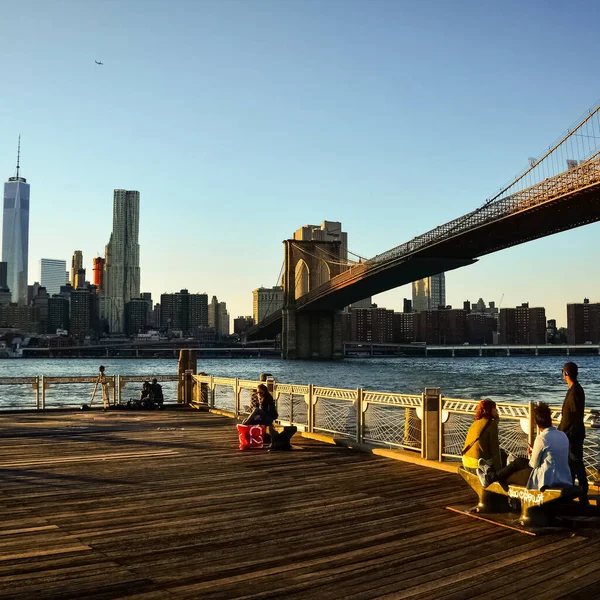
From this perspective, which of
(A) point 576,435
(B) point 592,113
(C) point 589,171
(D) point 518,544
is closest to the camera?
(D) point 518,544

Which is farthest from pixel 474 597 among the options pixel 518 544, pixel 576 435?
pixel 576 435

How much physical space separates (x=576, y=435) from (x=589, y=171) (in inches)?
1777

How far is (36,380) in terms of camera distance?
19.4 m

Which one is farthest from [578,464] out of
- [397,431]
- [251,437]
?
[397,431]

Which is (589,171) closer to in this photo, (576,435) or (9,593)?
(576,435)

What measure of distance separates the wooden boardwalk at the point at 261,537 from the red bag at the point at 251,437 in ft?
3.01

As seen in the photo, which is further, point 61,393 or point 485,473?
point 61,393

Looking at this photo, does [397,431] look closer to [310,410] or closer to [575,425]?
[310,410]

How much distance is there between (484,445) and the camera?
698 centimetres

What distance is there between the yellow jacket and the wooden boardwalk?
2.04ft

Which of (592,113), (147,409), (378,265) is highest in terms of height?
(592,113)

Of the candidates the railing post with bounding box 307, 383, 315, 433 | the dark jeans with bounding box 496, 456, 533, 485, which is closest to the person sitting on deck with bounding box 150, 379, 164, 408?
the railing post with bounding box 307, 383, 315, 433

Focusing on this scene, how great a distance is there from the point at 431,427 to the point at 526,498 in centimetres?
368

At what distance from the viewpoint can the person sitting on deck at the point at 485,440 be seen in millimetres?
6918
